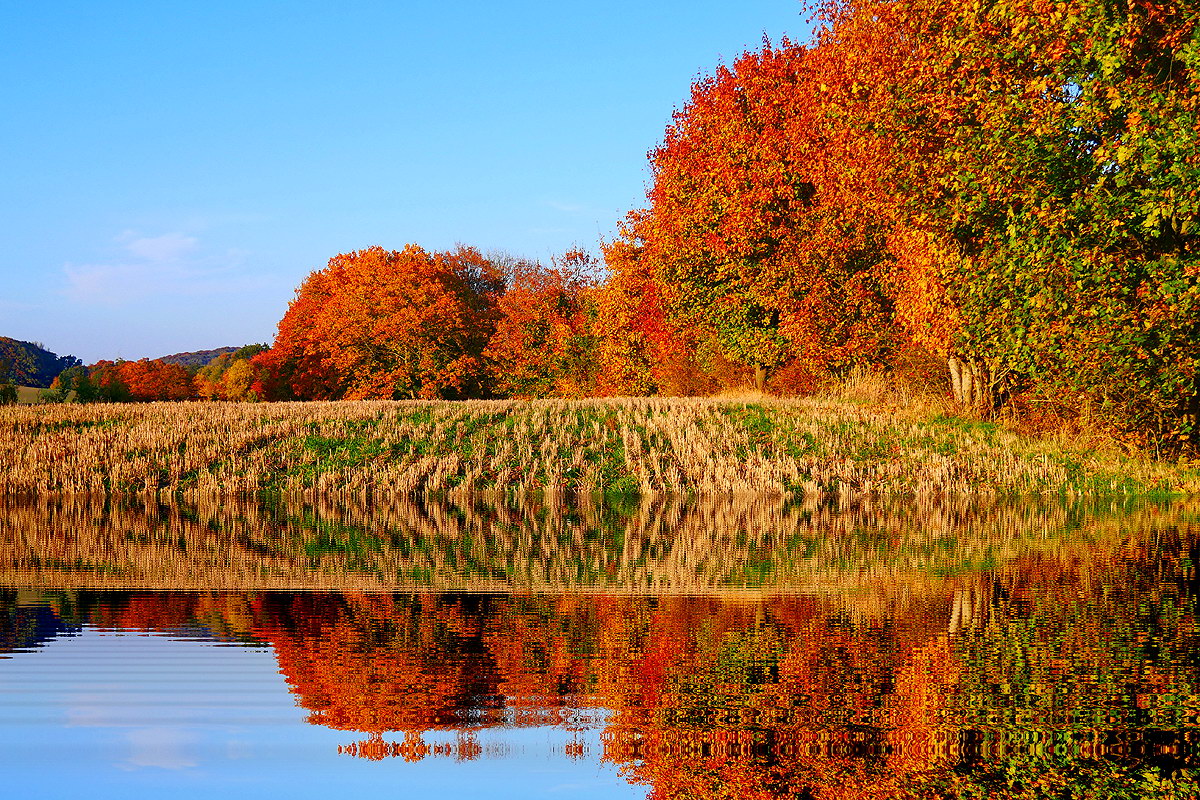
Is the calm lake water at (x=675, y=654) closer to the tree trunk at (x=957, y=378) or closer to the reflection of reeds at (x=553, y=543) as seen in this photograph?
the reflection of reeds at (x=553, y=543)

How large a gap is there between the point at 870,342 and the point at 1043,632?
91.8 ft

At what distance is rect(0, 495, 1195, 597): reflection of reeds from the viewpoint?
9.80 metres

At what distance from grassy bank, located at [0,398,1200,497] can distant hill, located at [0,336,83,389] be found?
119 metres

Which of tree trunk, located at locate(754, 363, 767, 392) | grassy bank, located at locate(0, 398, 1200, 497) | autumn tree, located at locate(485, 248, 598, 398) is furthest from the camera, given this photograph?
autumn tree, located at locate(485, 248, 598, 398)

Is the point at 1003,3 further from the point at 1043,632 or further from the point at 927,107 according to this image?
the point at 1043,632

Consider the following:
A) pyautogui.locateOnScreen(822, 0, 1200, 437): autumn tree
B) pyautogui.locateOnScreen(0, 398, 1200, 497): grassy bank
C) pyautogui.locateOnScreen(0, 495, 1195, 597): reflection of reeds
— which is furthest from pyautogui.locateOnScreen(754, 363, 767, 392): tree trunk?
pyautogui.locateOnScreen(0, 495, 1195, 597): reflection of reeds

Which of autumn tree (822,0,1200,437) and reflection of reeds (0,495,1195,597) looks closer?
reflection of reeds (0,495,1195,597)

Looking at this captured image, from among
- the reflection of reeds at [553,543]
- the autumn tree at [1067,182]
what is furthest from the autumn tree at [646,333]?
the reflection of reeds at [553,543]

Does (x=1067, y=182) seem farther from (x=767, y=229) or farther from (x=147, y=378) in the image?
(x=147, y=378)

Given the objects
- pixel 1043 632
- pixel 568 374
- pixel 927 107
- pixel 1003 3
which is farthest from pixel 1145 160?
pixel 568 374

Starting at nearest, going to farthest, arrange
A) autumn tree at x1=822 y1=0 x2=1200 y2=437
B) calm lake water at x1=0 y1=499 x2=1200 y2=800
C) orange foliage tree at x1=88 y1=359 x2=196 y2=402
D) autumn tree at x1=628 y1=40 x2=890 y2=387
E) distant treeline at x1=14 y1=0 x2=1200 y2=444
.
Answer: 1. calm lake water at x1=0 y1=499 x2=1200 y2=800
2. autumn tree at x1=822 y1=0 x2=1200 y2=437
3. distant treeline at x1=14 y1=0 x2=1200 y2=444
4. autumn tree at x1=628 y1=40 x2=890 y2=387
5. orange foliage tree at x1=88 y1=359 x2=196 y2=402

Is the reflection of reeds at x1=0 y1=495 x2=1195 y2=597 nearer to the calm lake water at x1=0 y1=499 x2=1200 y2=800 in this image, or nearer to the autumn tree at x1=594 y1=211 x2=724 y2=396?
the calm lake water at x1=0 y1=499 x2=1200 y2=800

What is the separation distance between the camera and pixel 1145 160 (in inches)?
683

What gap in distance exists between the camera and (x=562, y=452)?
27.4 m
